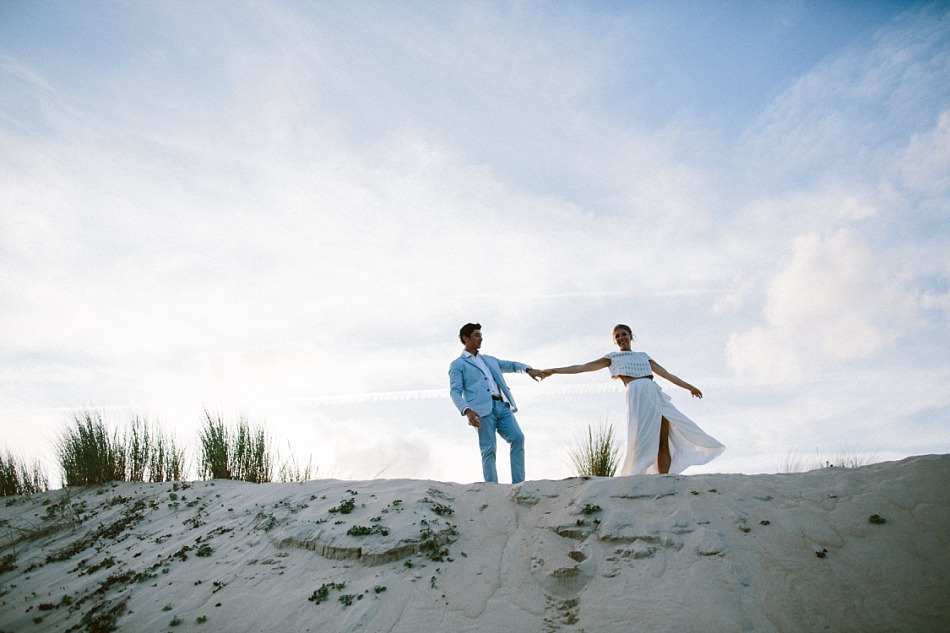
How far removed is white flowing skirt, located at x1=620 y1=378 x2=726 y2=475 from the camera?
19.9 feet

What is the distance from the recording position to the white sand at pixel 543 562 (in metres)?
3.41

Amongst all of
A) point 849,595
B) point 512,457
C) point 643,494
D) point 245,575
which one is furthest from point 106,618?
point 849,595

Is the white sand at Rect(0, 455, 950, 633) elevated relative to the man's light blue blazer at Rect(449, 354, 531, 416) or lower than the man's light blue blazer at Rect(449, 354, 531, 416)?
lower

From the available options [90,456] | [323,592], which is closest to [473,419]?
[323,592]

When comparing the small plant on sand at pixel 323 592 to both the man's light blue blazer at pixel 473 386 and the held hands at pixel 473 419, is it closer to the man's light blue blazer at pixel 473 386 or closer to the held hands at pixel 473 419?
the held hands at pixel 473 419

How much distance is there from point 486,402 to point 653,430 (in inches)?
73.2

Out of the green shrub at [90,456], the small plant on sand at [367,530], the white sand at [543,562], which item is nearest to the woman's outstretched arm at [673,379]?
the white sand at [543,562]

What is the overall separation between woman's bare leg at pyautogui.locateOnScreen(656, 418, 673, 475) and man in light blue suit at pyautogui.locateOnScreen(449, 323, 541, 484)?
154cm

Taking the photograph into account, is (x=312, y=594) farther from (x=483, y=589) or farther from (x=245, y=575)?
(x=483, y=589)

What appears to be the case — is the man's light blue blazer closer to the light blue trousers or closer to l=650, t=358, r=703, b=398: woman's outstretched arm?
the light blue trousers

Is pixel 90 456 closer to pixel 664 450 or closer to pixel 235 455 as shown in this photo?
pixel 235 455

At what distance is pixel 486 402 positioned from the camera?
623 cm

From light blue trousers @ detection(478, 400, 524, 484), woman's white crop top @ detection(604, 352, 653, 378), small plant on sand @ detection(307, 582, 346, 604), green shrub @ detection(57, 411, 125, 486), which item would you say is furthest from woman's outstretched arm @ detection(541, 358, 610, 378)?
green shrub @ detection(57, 411, 125, 486)

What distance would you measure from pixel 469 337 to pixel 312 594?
133 inches
